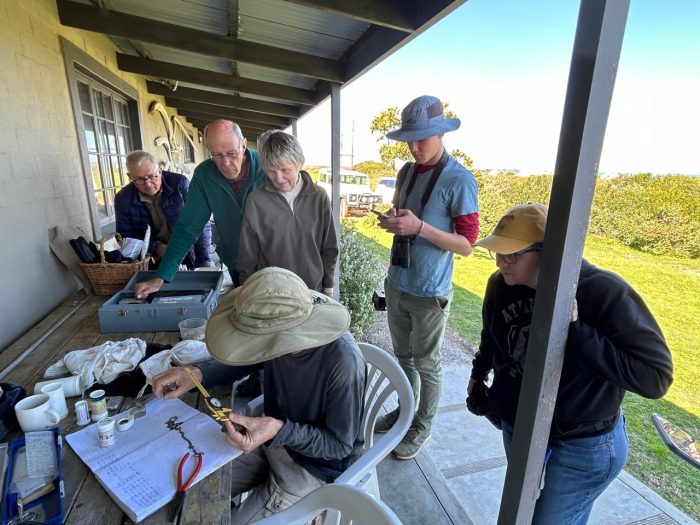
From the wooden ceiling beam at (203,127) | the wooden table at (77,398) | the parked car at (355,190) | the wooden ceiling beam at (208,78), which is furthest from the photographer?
the parked car at (355,190)

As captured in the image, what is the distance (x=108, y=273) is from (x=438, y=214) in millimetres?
1841

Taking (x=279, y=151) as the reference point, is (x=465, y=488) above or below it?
below

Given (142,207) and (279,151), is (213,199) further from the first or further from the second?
(142,207)

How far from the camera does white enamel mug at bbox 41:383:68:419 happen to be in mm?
1094

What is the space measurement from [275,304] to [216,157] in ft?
4.02

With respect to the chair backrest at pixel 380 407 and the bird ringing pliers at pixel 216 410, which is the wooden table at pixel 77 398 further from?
the chair backrest at pixel 380 407

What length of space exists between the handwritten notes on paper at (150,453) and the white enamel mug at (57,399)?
0.13 meters

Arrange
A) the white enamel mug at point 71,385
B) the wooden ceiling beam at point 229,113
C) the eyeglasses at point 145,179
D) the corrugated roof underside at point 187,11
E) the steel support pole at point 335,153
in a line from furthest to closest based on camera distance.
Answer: the wooden ceiling beam at point 229,113 < the steel support pole at point 335,153 < the corrugated roof underside at point 187,11 < the eyeglasses at point 145,179 < the white enamel mug at point 71,385

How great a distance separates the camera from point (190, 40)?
8.60 ft

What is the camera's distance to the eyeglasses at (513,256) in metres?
1.09

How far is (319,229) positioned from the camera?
199 cm

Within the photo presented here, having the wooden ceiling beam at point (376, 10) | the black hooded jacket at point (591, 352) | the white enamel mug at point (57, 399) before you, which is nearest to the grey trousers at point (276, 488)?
the white enamel mug at point (57, 399)

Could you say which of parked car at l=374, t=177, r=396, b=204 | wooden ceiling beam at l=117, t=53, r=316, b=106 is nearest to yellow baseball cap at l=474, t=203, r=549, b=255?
wooden ceiling beam at l=117, t=53, r=316, b=106

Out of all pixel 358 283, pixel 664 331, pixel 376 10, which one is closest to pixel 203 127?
pixel 358 283
